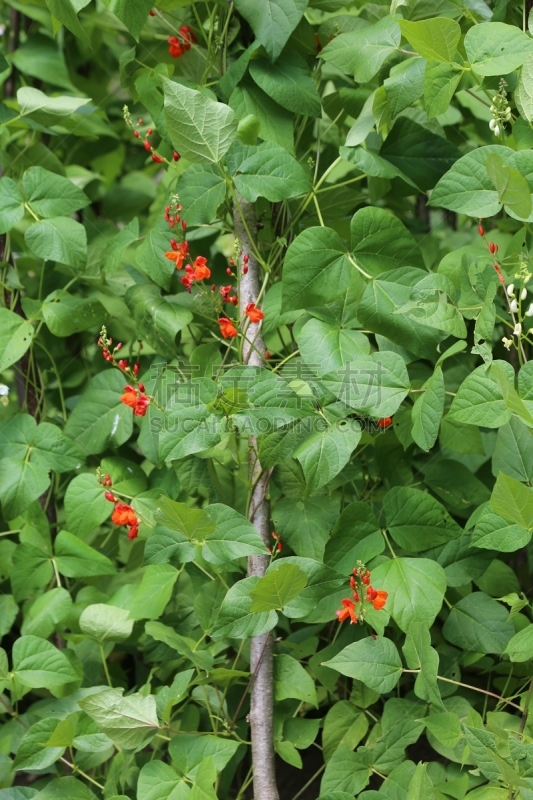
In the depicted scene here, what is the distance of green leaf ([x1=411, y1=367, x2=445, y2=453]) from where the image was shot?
34.1 inches

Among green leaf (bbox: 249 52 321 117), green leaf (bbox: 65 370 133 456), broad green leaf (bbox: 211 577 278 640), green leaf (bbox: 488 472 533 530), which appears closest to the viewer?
green leaf (bbox: 488 472 533 530)

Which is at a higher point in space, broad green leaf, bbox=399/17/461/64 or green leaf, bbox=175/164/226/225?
broad green leaf, bbox=399/17/461/64

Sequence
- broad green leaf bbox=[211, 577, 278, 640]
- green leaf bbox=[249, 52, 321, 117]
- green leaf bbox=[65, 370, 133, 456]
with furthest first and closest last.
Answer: green leaf bbox=[65, 370, 133, 456], green leaf bbox=[249, 52, 321, 117], broad green leaf bbox=[211, 577, 278, 640]

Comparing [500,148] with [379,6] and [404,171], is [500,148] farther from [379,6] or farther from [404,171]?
[379,6]

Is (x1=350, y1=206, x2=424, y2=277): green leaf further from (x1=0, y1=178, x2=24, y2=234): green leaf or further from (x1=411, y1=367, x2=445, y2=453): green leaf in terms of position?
(x1=0, y1=178, x2=24, y2=234): green leaf

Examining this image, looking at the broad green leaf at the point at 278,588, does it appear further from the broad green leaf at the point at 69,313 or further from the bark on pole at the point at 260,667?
the broad green leaf at the point at 69,313

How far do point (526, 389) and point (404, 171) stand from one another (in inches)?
14.8

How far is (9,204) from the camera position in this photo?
1096 millimetres

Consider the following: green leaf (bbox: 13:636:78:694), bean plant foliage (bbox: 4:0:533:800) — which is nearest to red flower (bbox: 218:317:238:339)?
bean plant foliage (bbox: 4:0:533:800)

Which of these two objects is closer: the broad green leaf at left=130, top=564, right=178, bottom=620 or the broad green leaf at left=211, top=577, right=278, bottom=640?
the broad green leaf at left=211, top=577, right=278, bottom=640

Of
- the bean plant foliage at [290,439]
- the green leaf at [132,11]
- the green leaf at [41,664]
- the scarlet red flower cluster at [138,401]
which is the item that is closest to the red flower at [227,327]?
the bean plant foliage at [290,439]

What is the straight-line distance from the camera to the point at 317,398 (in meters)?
0.92

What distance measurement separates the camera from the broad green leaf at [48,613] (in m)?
1.07

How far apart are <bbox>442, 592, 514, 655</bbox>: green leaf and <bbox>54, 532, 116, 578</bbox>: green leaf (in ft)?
1.44
